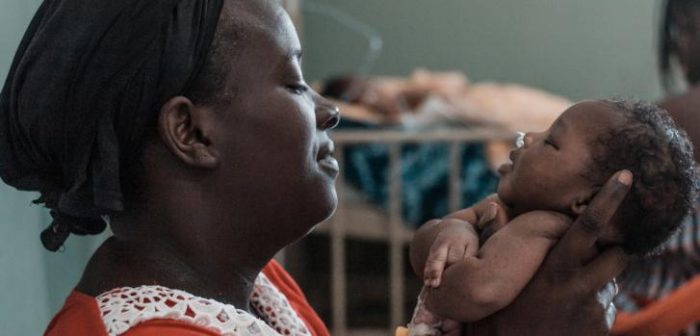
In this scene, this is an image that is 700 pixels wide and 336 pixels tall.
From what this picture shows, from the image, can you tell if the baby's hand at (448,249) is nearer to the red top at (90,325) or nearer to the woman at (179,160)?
the woman at (179,160)

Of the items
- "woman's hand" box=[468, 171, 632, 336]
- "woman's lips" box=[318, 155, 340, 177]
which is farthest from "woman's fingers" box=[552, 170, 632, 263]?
"woman's lips" box=[318, 155, 340, 177]

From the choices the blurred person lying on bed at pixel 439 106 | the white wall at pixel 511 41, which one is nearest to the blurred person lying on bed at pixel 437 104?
the blurred person lying on bed at pixel 439 106

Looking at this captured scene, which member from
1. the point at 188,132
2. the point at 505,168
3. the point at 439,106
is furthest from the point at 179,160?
the point at 439,106

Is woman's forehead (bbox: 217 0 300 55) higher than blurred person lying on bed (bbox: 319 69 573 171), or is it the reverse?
woman's forehead (bbox: 217 0 300 55)

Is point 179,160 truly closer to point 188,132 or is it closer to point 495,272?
point 188,132

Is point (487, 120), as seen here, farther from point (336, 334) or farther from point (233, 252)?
point (233, 252)

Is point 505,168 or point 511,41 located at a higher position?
point 505,168

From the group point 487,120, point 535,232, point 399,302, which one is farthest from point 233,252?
point 487,120

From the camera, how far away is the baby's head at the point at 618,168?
Result: 1280mm

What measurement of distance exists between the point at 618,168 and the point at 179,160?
0.54 metres

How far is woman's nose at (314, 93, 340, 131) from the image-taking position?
1.25 metres

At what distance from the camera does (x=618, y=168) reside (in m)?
1.29

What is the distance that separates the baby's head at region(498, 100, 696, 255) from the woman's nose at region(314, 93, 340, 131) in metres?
A: 0.27

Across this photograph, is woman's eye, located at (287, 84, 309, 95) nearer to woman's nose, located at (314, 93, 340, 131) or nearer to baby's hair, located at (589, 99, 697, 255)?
woman's nose, located at (314, 93, 340, 131)
